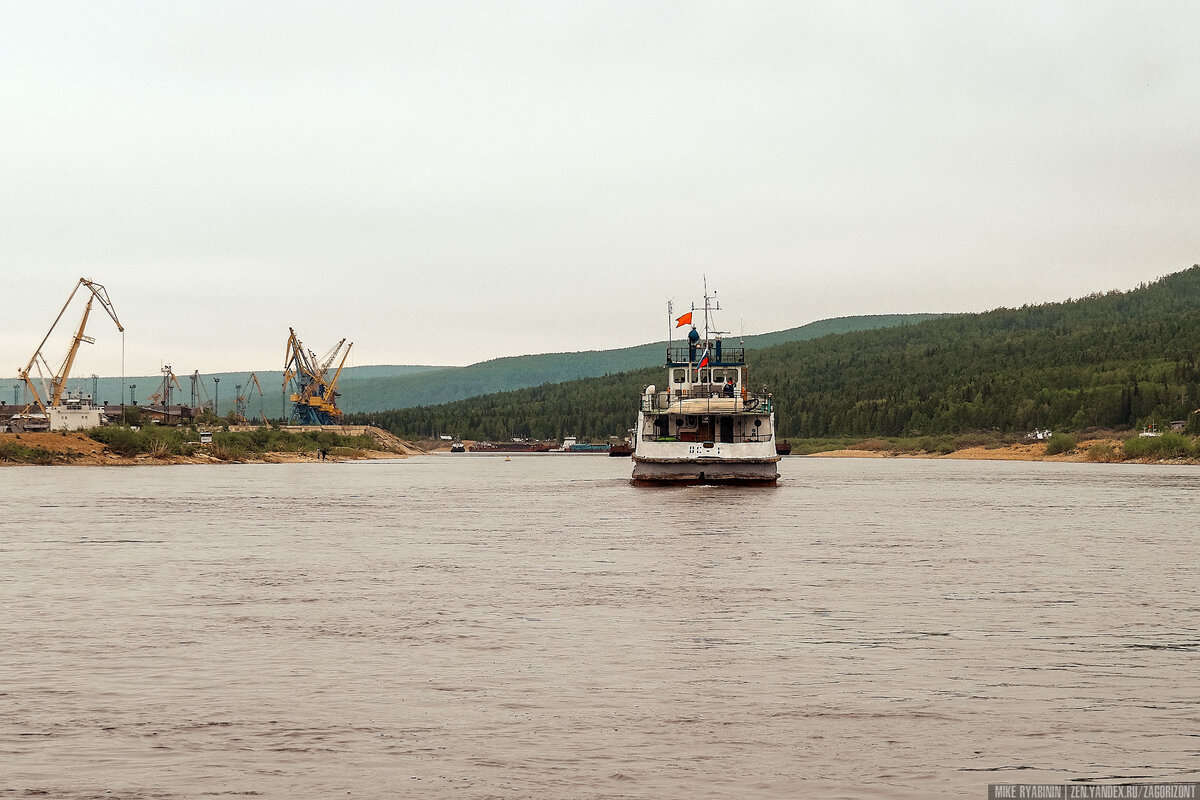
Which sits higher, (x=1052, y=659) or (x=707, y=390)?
(x=707, y=390)

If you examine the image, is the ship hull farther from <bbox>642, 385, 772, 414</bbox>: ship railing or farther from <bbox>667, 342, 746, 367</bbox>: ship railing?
<bbox>667, 342, 746, 367</bbox>: ship railing

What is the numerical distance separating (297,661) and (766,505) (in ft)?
165

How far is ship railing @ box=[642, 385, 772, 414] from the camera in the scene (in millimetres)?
89938

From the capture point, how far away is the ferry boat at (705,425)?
85812mm

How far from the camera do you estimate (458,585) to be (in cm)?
3189

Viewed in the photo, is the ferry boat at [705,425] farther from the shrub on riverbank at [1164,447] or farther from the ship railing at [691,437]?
the shrub on riverbank at [1164,447]

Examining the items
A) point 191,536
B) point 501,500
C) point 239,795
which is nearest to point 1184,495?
point 501,500

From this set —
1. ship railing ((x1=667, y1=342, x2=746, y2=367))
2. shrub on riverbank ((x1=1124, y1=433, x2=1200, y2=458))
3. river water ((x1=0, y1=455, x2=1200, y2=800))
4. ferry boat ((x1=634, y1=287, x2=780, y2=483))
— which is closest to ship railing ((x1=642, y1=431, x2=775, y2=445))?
ferry boat ((x1=634, y1=287, x2=780, y2=483))

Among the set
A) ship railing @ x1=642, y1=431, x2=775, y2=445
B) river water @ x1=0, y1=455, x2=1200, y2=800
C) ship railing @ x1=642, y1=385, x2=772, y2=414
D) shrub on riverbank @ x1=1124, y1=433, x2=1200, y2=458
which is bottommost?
river water @ x1=0, y1=455, x2=1200, y2=800

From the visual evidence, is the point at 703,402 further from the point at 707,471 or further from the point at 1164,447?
the point at 1164,447

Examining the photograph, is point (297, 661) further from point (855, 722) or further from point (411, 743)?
Answer: point (855, 722)

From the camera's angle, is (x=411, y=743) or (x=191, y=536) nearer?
(x=411, y=743)

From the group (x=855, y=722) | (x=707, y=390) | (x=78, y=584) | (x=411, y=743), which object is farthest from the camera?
(x=707, y=390)

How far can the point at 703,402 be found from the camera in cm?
9112
